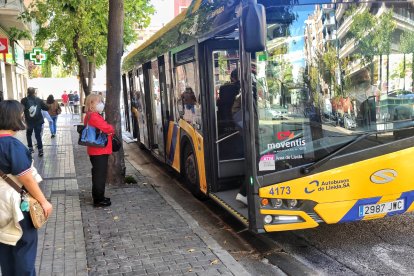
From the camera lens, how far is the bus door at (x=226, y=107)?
19.7 feet

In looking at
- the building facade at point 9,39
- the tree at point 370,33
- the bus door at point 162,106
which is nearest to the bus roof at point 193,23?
the bus door at point 162,106

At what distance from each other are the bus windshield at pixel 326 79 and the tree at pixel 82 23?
8.89 meters

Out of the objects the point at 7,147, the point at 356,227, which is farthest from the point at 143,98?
the point at 7,147

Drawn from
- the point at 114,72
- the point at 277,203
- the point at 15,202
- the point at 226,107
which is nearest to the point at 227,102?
the point at 226,107

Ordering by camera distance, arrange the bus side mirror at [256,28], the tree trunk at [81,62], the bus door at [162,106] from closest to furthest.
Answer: the bus side mirror at [256,28]
the bus door at [162,106]
the tree trunk at [81,62]

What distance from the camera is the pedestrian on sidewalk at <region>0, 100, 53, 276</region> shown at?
3.01 meters

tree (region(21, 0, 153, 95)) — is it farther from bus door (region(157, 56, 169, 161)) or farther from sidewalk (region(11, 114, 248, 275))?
sidewalk (region(11, 114, 248, 275))

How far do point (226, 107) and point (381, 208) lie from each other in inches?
98.1

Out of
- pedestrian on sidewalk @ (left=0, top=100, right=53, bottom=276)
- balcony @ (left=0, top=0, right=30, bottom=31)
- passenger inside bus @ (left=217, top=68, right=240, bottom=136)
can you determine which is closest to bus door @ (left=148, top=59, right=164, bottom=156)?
passenger inside bus @ (left=217, top=68, right=240, bottom=136)

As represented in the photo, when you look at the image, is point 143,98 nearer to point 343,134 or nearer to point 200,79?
point 200,79

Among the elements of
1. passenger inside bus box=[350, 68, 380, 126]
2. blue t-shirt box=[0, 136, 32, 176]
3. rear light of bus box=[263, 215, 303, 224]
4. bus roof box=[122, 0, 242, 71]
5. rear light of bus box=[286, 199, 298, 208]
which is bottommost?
rear light of bus box=[263, 215, 303, 224]

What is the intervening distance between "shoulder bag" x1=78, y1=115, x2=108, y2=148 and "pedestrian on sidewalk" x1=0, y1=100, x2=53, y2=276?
3141mm

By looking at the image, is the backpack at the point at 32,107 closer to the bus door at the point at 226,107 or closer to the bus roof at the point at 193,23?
the bus roof at the point at 193,23

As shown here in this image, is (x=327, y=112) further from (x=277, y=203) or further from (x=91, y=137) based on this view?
(x=91, y=137)
